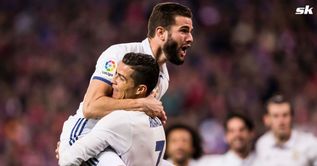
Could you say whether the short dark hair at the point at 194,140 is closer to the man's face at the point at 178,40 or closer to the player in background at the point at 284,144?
the player in background at the point at 284,144

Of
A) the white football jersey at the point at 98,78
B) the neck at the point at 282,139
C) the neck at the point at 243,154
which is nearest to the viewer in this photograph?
the white football jersey at the point at 98,78

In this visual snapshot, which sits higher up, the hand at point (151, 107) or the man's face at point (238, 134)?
the hand at point (151, 107)

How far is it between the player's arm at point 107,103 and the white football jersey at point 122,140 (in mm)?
87

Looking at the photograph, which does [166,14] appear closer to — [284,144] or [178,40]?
[178,40]

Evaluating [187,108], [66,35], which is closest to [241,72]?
[187,108]

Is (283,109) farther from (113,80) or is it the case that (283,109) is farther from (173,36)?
(113,80)

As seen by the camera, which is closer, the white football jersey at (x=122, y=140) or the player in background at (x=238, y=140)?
the white football jersey at (x=122, y=140)

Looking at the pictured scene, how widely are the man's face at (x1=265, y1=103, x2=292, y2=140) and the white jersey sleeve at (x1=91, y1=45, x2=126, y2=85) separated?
136 inches

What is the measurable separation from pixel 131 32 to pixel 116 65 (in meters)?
9.96

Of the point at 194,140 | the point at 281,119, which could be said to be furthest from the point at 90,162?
the point at 281,119

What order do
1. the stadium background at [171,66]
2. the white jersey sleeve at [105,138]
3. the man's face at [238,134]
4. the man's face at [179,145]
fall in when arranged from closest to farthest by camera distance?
1. the white jersey sleeve at [105,138]
2. the man's face at [179,145]
3. the man's face at [238,134]
4. the stadium background at [171,66]

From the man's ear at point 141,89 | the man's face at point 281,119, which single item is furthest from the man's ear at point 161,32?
the man's face at point 281,119

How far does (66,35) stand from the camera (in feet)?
53.4

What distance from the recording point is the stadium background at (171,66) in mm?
12984
